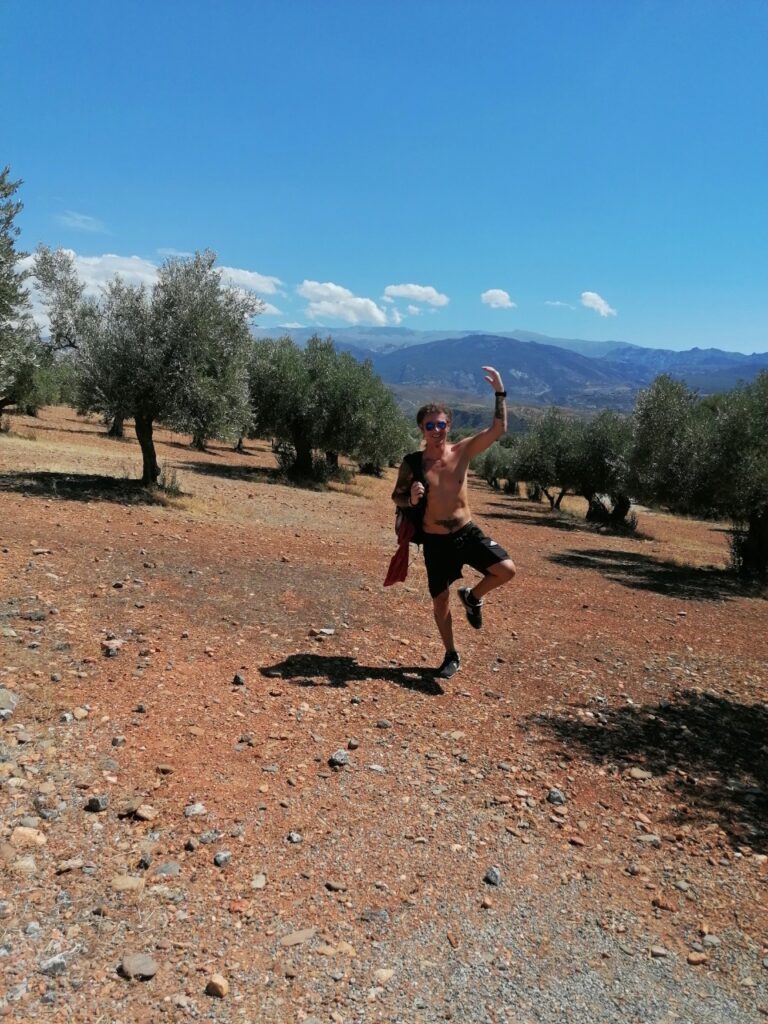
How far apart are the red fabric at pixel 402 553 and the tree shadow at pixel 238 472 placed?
57.8ft

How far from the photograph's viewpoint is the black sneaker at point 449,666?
5480 mm

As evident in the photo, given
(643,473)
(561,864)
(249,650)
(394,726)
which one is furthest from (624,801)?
(643,473)

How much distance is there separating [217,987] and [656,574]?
1372 cm

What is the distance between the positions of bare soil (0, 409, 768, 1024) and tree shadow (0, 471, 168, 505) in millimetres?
5124

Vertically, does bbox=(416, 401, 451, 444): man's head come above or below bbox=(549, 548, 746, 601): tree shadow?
above

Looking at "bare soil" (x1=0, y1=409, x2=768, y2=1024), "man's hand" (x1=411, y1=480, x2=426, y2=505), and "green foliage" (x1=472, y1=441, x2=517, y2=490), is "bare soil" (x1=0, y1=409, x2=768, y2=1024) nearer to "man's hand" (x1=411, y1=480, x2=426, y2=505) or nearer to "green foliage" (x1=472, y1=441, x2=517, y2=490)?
"man's hand" (x1=411, y1=480, x2=426, y2=505)

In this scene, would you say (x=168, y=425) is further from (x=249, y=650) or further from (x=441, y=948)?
(x=441, y=948)

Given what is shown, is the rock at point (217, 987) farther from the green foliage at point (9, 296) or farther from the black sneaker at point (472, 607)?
the green foliage at point (9, 296)

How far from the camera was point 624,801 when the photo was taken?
3887mm

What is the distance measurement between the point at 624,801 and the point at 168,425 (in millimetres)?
12977

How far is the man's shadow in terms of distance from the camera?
514cm

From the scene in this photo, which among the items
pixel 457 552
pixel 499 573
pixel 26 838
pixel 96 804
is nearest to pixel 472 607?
pixel 499 573

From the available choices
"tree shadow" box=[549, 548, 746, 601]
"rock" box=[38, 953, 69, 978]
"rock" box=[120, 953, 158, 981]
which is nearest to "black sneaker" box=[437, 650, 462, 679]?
"rock" box=[120, 953, 158, 981]

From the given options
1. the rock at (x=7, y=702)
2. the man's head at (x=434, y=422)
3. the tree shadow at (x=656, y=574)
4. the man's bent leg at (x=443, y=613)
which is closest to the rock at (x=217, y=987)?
the rock at (x=7, y=702)
